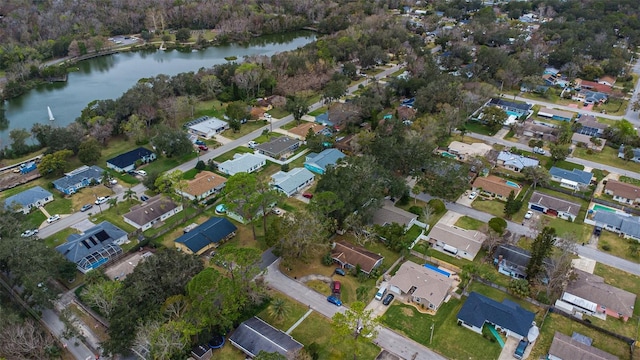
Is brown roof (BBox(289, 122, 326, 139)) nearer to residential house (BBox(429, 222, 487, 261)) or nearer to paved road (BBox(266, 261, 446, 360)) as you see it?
residential house (BBox(429, 222, 487, 261))

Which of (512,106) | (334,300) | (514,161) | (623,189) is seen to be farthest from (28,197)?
(512,106)

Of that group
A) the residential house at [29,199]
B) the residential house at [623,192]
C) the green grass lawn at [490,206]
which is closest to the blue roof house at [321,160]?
the green grass lawn at [490,206]

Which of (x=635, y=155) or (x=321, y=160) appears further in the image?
(x=635, y=155)

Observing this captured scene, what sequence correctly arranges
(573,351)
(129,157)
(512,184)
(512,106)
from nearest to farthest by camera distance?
(573,351) < (512,184) < (129,157) < (512,106)

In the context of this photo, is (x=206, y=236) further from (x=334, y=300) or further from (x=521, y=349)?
(x=521, y=349)

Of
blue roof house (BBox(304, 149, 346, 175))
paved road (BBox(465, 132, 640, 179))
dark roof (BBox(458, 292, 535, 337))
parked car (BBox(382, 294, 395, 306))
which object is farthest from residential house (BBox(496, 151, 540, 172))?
parked car (BBox(382, 294, 395, 306))

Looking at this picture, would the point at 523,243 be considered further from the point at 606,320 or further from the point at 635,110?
the point at 635,110
